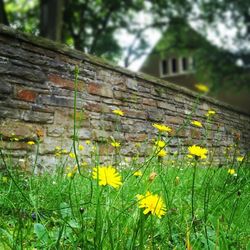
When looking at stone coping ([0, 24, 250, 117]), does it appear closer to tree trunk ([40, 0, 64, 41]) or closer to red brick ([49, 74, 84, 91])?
red brick ([49, 74, 84, 91])

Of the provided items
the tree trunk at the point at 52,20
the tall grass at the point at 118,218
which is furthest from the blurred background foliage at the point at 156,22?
the tall grass at the point at 118,218

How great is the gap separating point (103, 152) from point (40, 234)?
3.11 m

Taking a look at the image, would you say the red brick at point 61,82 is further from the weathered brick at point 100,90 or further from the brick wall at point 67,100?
the weathered brick at point 100,90

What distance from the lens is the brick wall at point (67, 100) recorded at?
11.9ft

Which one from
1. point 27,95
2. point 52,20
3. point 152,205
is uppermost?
point 52,20

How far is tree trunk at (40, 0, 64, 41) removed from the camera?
1198 cm

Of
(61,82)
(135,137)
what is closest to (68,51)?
(61,82)

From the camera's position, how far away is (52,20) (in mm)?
12133

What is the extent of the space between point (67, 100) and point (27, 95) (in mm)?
507

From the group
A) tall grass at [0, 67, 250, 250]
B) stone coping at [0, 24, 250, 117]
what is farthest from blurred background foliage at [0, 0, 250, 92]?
tall grass at [0, 67, 250, 250]

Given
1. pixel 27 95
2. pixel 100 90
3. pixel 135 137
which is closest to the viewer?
pixel 27 95

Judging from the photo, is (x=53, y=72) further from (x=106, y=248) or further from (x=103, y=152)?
(x=106, y=248)

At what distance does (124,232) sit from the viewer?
4.91ft

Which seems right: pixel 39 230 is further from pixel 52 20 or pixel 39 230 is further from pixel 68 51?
pixel 52 20
